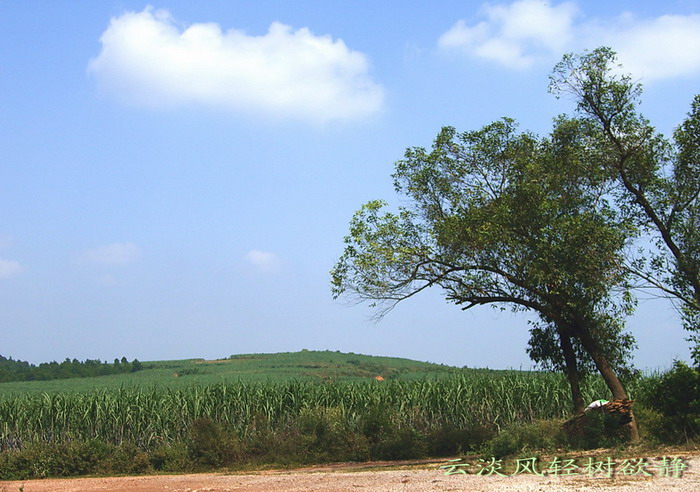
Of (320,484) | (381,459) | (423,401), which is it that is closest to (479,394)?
(423,401)

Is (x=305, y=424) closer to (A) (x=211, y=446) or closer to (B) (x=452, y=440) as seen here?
(A) (x=211, y=446)

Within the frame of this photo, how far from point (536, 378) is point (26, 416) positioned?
727 inches

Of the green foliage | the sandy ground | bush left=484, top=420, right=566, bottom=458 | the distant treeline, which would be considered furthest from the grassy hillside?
the green foliage

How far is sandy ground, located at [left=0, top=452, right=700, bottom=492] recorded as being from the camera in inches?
426

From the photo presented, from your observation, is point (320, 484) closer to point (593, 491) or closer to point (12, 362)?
point (593, 491)

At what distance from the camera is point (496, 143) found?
19.2 metres

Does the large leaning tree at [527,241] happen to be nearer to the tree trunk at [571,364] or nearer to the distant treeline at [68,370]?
the tree trunk at [571,364]

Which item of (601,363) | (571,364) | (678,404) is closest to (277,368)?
(571,364)

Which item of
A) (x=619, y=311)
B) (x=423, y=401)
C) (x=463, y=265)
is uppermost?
(x=463, y=265)

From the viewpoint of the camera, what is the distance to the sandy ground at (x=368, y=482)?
10.8m

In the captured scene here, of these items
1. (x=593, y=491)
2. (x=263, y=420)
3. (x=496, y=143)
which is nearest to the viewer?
(x=593, y=491)

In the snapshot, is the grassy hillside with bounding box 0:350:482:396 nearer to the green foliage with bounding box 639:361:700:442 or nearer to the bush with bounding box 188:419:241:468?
the bush with bounding box 188:419:241:468

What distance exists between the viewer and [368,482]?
520 inches

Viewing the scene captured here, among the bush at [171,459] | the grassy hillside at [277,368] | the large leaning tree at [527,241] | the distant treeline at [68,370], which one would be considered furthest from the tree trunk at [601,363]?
the distant treeline at [68,370]
